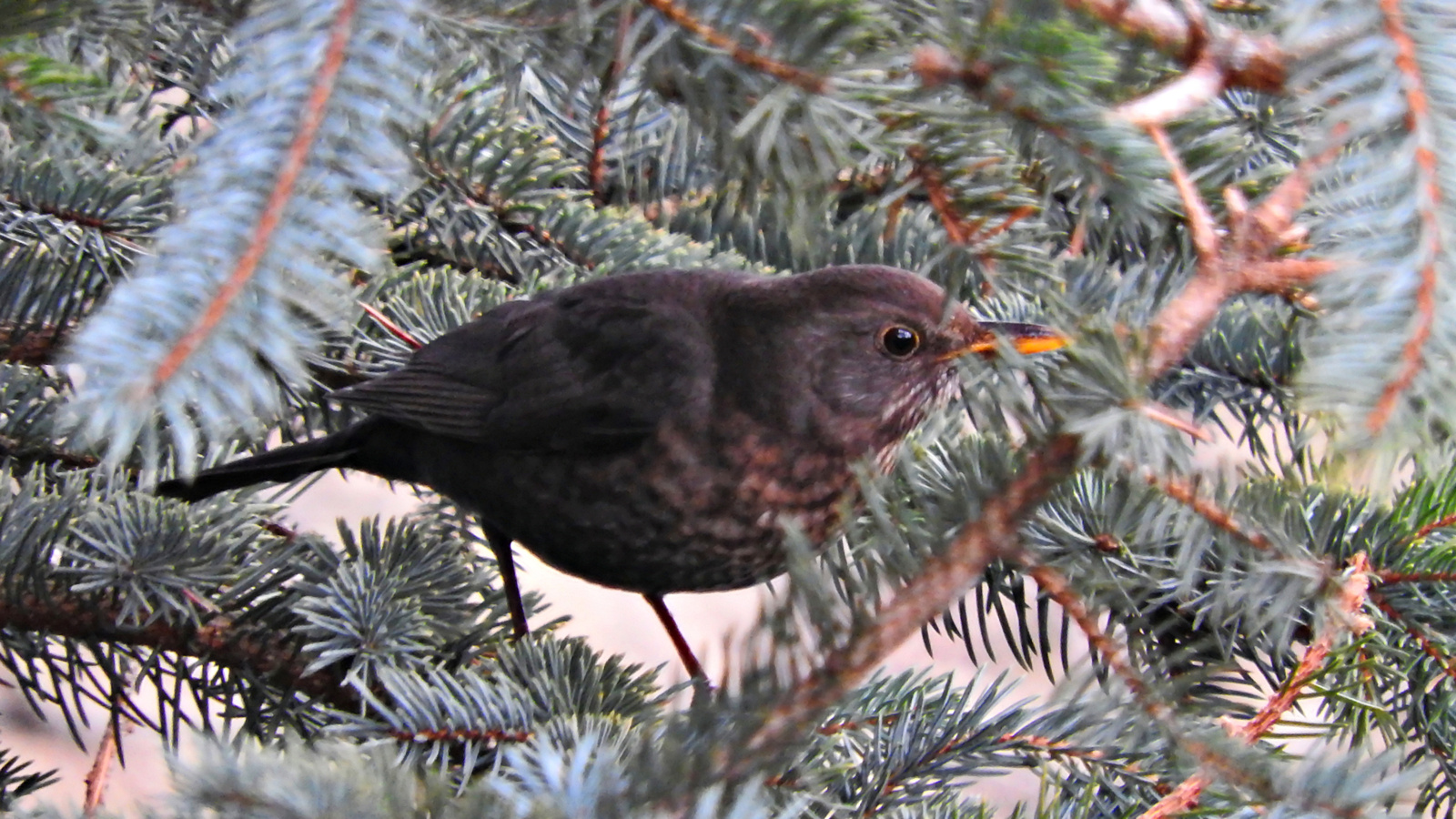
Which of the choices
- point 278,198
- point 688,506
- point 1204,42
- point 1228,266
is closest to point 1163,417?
point 1228,266

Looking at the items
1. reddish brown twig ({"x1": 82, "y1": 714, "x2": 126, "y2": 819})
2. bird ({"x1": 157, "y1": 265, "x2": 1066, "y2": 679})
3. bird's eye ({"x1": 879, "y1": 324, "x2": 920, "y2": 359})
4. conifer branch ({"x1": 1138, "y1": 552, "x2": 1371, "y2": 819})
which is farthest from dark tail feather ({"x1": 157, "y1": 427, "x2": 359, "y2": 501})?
conifer branch ({"x1": 1138, "y1": 552, "x2": 1371, "y2": 819})

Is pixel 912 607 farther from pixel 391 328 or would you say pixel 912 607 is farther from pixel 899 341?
pixel 391 328

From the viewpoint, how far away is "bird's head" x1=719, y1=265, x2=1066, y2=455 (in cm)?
134

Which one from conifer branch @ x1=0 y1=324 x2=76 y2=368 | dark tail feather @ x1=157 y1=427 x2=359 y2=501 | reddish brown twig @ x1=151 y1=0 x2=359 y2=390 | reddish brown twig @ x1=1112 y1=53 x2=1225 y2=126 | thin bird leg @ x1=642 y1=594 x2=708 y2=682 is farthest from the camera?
thin bird leg @ x1=642 y1=594 x2=708 y2=682

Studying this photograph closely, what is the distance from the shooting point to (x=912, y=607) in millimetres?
521

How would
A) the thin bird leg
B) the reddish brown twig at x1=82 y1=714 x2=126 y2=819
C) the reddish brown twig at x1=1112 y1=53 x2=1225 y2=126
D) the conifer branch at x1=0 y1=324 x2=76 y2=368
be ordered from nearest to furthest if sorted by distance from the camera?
the reddish brown twig at x1=1112 y1=53 x2=1225 y2=126
the reddish brown twig at x1=82 y1=714 x2=126 y2=819
the conifer branch at x1=0 y1=324 x2=76 y2=368
the thin bird leg

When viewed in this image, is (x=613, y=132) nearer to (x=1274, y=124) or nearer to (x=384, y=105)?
(x=1274, y=124)

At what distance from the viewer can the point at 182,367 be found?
459mm

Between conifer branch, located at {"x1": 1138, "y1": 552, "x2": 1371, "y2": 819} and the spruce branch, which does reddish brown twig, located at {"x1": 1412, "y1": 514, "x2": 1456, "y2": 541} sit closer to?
conifer branch, located at {"x1": 1138, "y1": 552, "x2": 1371, "y2": 819}

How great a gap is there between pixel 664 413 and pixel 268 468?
0.44m

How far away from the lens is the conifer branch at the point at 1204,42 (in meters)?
0.60

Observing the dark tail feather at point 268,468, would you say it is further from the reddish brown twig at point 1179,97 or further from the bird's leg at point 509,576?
the reddish brown twig at point 1179,97

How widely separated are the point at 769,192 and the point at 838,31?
157 mm

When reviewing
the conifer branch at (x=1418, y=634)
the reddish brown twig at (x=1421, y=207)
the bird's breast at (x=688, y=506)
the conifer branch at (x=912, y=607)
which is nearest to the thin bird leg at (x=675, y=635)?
the bird's breast at (x=688, y=506)
